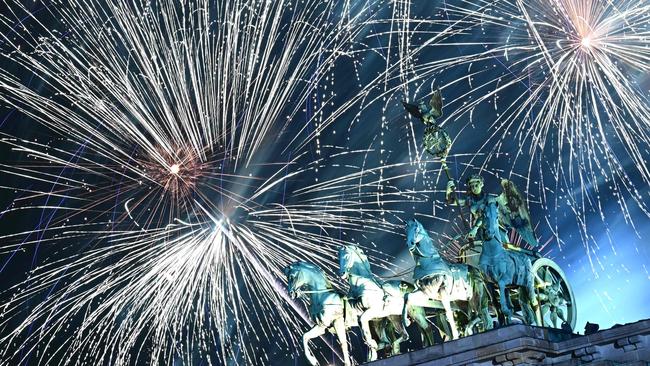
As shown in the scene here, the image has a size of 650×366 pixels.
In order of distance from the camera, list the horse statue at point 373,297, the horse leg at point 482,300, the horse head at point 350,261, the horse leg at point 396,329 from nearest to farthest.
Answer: the horse leg at point 482,300
the horse statue at point 373,297
the horse head at point 350,261
the horse leg at point 396,329

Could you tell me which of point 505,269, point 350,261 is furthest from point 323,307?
point 505,269

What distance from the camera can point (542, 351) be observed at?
1894cm

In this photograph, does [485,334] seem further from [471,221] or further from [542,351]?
[471,221]

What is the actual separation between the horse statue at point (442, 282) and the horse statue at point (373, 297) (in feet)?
2.02

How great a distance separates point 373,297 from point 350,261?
1077 mm

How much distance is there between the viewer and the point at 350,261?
21766 mm

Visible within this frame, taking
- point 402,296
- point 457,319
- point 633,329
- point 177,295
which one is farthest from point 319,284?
point 633,329

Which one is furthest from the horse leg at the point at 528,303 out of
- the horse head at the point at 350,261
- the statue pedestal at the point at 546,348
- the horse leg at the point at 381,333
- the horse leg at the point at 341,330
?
the horse leg at the point at 341,330

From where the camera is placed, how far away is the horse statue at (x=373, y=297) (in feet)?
69.3

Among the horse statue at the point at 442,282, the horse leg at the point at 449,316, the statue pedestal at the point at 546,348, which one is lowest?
the statue pedestal at the point at 546,348

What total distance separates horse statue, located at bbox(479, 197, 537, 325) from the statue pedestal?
3.27 feet

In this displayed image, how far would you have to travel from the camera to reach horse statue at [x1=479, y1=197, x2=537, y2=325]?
20.1 metres

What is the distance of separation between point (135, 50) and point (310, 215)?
653cm

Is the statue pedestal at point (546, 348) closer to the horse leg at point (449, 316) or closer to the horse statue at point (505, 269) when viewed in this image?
the horse leg at point (449, 316)
